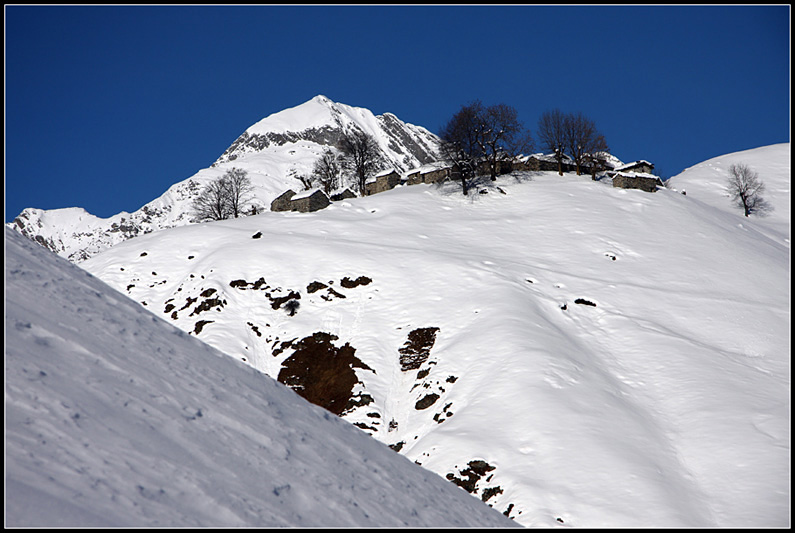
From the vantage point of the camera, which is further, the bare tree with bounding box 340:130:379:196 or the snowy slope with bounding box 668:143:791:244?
the bare tree with bounding box 340:130:379:196

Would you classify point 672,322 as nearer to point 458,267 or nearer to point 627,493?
point 458,267

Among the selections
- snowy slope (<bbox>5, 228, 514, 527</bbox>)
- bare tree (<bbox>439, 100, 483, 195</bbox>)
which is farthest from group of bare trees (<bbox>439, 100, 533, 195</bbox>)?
snowy slope (<bbox>5, 228, 514, 527</bbox>)

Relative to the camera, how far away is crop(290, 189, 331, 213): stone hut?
51688 millimetres

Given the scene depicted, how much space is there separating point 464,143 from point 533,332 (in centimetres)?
3544

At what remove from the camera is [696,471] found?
2059 centimetres

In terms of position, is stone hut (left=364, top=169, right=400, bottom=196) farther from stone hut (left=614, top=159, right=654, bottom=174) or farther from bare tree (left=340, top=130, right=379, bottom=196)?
stone hut (left=614, top=159, right=654, bottom=174)

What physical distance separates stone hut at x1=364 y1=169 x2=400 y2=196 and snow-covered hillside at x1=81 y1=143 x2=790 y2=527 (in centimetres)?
1233

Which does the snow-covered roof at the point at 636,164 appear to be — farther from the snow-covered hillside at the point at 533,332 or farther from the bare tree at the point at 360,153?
the bare tree at the point at 360,153

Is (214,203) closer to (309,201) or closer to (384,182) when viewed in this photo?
(384,182)

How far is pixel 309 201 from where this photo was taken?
169ft

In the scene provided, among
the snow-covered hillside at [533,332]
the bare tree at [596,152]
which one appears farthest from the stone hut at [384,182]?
the bare tree at [596,152]

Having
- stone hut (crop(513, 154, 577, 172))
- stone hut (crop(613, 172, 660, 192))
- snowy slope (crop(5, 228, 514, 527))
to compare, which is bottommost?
snowy slope (crop(5, 228, 514, 527))

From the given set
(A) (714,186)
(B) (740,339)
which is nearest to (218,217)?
(B) (740,339)

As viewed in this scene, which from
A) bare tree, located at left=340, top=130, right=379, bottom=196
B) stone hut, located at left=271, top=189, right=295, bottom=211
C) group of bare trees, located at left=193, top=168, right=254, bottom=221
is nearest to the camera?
stone hut, located at left=271, top=189, right=295, bottom=211
